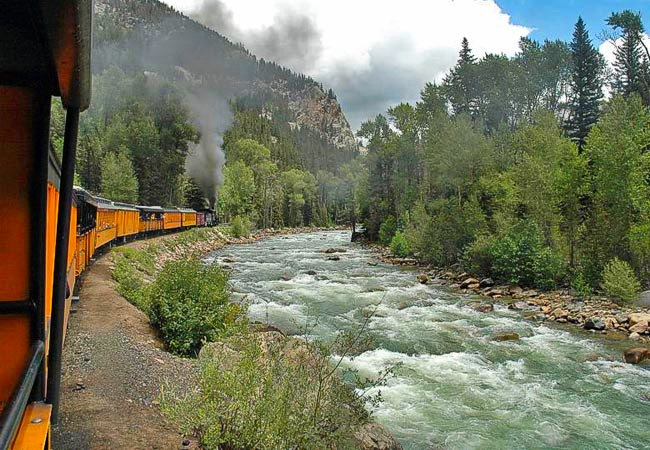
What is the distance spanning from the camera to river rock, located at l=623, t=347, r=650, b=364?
1123 centimetres

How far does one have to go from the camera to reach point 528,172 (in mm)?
22453

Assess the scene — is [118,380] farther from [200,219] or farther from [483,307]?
[200,219]

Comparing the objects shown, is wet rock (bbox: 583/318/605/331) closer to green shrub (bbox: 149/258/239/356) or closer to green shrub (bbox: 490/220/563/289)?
green shrub (bbox: 490/220/563/289)

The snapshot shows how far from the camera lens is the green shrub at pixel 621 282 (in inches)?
650

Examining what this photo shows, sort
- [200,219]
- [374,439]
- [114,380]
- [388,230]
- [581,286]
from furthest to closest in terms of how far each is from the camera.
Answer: [200,219] < [388,230] < [581,286] < [114,380] < [374,439]

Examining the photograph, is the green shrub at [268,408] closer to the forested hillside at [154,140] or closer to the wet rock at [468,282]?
the forested hillside at [154,140]

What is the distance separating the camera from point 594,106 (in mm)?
40125

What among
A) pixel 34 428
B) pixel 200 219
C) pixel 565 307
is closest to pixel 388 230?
pixel 200 219

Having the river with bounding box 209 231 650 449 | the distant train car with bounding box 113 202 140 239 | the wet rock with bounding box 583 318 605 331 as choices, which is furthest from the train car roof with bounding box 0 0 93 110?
the distant train car with bounding box 113 202 140 239

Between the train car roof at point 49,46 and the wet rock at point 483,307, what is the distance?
1662cm

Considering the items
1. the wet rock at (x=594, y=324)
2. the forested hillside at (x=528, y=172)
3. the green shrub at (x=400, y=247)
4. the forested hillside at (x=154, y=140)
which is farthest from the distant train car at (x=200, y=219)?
the wet rock at (x=594, y=324)

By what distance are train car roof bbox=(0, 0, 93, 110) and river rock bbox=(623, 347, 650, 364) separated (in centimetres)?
1307

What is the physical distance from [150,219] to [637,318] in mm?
30486

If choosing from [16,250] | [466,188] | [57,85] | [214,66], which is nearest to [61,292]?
[16,250]
